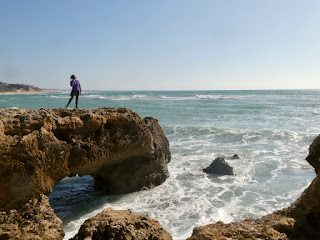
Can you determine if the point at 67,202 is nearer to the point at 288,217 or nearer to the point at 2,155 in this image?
the point at 2,155

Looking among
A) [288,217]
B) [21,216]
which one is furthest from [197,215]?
[21,216]

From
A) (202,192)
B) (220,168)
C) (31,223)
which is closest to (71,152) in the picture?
(31,223)

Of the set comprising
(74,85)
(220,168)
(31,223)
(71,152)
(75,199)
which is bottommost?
(75,199)

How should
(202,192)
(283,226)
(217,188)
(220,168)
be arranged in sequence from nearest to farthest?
(283,226), (202,192), (217,188), (220,168)

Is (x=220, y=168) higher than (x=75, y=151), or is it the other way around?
(x=75, y=151)

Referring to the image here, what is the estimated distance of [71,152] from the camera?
5.10m

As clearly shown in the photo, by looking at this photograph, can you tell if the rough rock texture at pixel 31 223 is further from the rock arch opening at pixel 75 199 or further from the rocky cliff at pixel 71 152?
the rock arch opening at pixel 75 199

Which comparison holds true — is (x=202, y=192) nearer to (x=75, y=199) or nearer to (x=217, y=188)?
(x=217, y=188)

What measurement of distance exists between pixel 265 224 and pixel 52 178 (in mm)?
3641

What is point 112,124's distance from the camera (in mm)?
6207

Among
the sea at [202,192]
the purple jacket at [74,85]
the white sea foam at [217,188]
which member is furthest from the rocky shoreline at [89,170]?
the purple jacket at [74,85]

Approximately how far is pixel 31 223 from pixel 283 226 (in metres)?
3.50

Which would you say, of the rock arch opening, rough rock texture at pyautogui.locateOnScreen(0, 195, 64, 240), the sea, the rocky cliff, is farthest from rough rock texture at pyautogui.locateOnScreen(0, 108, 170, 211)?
the sea

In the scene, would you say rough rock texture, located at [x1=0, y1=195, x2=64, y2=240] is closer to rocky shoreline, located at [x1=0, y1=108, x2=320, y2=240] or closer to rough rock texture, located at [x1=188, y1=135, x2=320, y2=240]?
rocky shoreline, located at [x1=0, y1=108, x2=320, y2=240]
